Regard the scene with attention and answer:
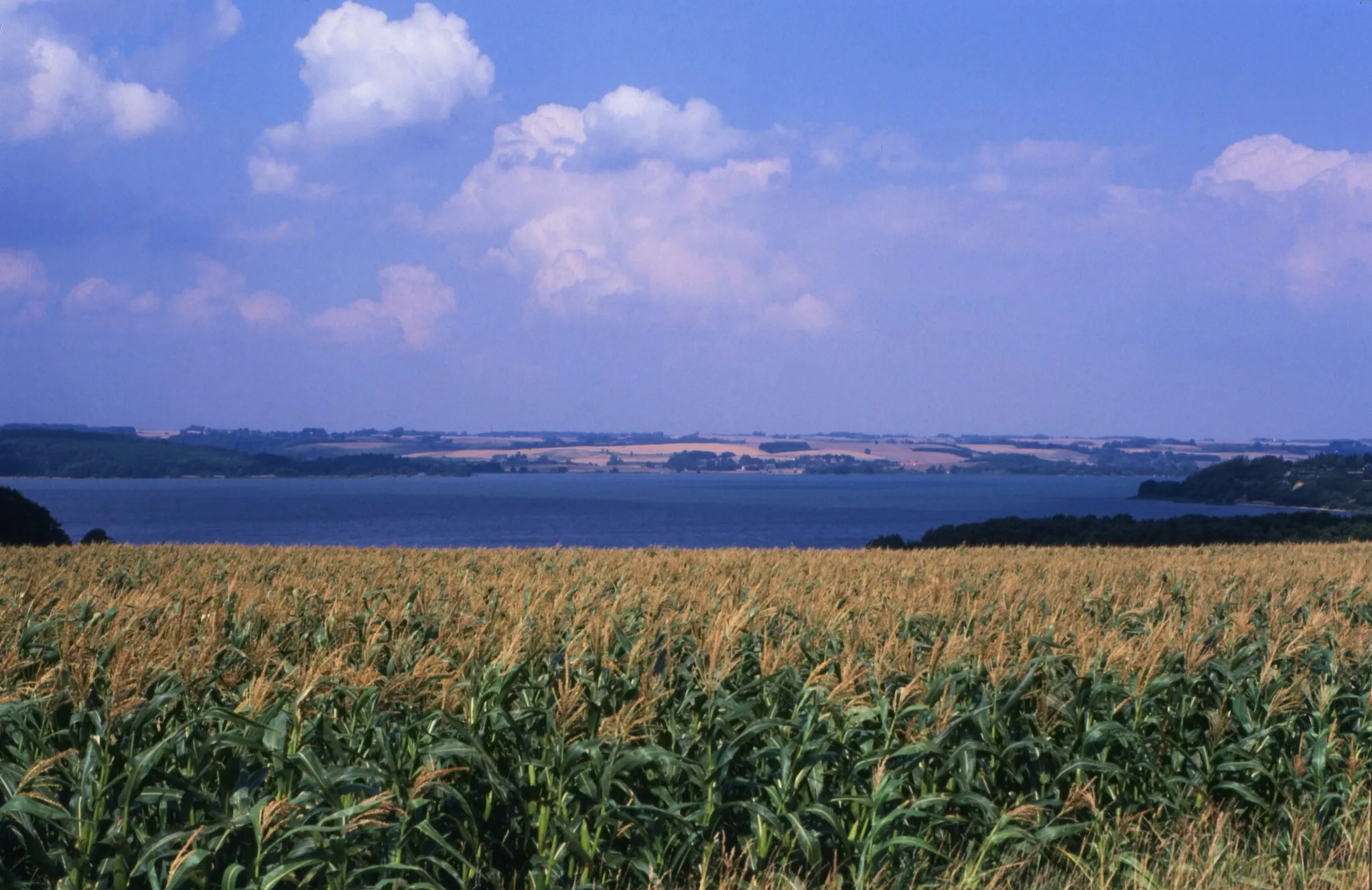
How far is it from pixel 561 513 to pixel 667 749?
106m

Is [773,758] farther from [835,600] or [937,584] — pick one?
[937,584]

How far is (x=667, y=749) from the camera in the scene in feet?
14.5

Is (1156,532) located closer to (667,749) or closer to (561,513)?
(667,749)

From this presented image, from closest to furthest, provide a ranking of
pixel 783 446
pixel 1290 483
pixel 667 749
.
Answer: pixel 667 749, pixel 1290 483, pixel 783 446

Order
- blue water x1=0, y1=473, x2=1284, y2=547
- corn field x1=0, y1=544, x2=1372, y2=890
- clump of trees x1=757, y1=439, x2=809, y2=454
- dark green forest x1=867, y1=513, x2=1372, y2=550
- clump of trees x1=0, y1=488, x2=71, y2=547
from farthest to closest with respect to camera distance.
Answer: clump of trees x1=757, y1=439, x2=809, y2=454 → blue water x1=0, y1=473, x2=1284, y2=547 → clump of trees x1=0, y1=488, x2=71, y2=547 → dark green forest x1=867, y1=513, x2=1372, y2=550 → corn field x1=0, y1=544, x2=1372, y2=890

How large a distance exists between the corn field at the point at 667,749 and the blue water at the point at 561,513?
107ft

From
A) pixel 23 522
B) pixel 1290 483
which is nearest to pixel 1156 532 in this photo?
pixel 1290 483

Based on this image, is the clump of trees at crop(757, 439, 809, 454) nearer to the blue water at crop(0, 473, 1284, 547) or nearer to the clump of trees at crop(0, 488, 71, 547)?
the blue water at crop(0, 473, 1284, 547)

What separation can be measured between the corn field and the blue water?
1288 inches

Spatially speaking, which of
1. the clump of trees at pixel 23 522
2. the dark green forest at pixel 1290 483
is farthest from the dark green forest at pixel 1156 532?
the clump of trees at pixel 23 522

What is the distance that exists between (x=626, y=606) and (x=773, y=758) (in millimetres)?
2730

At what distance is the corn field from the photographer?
139 inches

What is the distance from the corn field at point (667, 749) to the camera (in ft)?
11.6

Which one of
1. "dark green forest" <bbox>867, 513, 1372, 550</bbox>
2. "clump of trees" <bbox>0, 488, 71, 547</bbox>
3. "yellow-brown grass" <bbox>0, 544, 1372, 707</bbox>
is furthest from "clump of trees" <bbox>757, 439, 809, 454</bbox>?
A: "yellow-brown grass" <bbox>0, 544, 1372, 707</bbox>
